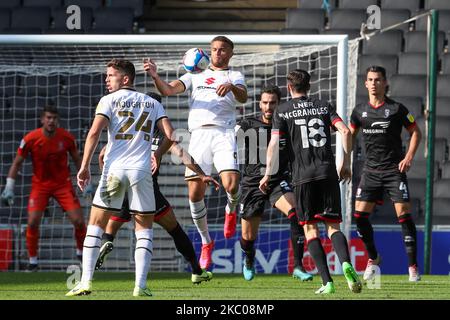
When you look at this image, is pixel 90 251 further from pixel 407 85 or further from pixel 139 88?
pixel 407 85

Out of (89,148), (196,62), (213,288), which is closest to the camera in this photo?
(89,148)

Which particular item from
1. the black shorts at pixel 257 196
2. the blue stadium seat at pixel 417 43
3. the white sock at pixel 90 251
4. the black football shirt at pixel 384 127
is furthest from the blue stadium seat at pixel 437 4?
the white sock at pixel 90 251

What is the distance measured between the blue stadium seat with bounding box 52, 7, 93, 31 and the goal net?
0.50m

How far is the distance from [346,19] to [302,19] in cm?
72

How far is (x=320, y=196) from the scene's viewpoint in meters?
9.71

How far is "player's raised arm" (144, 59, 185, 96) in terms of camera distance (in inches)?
387

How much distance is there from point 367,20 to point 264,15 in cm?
190

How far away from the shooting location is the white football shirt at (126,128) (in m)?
9.03

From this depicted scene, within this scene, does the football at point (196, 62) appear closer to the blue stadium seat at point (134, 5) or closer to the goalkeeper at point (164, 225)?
the goalkeeper at point (164, 225)

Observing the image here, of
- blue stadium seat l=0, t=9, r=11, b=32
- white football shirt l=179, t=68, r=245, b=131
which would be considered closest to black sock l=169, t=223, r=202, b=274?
white football shirt l=179, t=68, r=245, b=131

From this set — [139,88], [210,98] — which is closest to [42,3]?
[139,88]

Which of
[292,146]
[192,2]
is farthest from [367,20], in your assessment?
[292,146]

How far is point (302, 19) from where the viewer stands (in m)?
18.6
